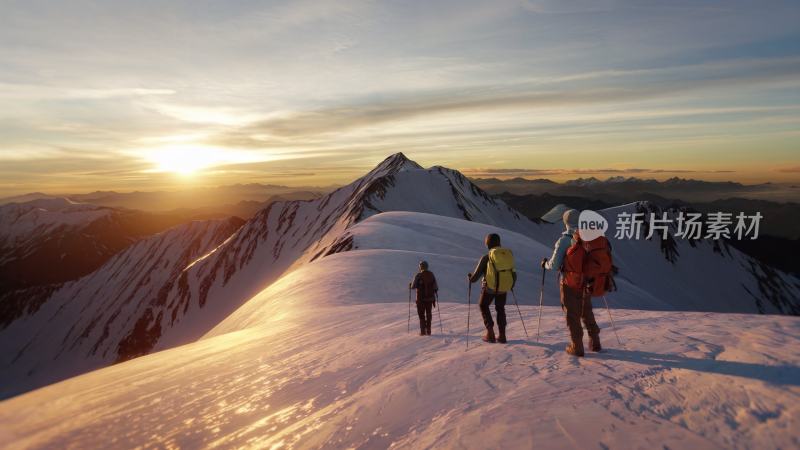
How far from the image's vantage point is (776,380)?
21.0 ft

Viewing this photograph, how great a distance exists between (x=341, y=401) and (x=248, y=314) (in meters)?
18.5

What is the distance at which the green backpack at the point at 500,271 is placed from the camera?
1003 cm

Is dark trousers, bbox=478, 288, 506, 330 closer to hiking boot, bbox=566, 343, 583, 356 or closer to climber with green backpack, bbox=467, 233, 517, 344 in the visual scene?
climber with green backpack, bbox=467, 233, 517, 344

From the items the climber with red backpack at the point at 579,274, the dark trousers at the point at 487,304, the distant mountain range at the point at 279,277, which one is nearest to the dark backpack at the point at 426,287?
the dark trousers at the point at 487,304

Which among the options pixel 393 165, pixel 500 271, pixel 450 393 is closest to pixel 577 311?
pixel 500 271

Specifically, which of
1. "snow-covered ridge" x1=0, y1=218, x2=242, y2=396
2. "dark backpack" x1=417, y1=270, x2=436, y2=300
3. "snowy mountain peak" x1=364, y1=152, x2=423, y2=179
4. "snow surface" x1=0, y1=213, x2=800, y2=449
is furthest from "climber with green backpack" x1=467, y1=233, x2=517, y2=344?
"snowy mountain peak" x1=364, y1=152, x2=423, y2=179

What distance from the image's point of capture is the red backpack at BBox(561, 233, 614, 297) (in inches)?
319

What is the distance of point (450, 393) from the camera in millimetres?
7004

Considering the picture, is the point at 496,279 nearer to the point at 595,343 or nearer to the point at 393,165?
the point at 595,343

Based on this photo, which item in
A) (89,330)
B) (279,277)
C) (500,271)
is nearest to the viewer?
(500,271)

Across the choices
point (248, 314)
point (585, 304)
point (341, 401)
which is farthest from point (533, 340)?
point (248, 314)

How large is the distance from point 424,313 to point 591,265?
515 centimetres

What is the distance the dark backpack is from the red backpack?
4781mm

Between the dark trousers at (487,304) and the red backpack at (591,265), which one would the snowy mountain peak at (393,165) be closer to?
the dark trousers at (487,304)
